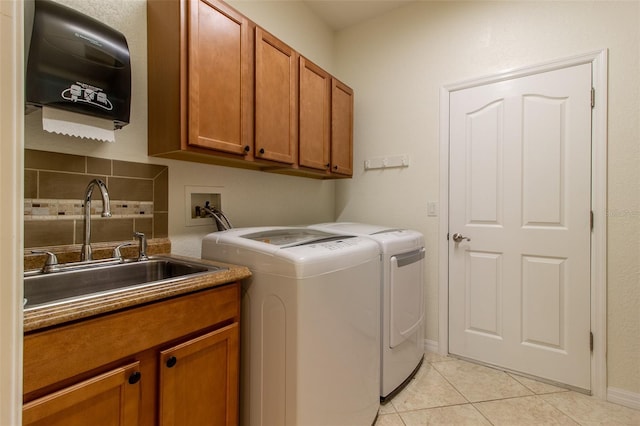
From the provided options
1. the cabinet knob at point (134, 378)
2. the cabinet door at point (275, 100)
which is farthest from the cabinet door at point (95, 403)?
the cabinet door at point (275, 100)

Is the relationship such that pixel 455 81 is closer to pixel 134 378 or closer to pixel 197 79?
pixel 197 79

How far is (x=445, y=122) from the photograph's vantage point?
231cm

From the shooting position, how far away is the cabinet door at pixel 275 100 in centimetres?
169

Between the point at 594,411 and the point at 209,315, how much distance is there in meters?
2.14

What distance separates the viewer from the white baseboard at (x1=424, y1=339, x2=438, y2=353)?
2.36m

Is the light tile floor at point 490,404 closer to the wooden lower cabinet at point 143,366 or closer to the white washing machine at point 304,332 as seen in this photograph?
the white washing machine at point 304,332

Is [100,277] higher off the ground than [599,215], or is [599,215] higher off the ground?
[599,215]

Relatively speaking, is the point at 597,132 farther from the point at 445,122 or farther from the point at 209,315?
the point at 209,315

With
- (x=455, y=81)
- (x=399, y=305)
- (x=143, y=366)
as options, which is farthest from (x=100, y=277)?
(x=455, y=81)

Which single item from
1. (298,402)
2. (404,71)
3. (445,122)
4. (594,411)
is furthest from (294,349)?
(404,71)

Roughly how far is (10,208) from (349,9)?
289 centimetres

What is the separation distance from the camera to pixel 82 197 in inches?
51.2

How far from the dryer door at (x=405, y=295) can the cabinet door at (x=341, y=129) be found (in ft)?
2.98

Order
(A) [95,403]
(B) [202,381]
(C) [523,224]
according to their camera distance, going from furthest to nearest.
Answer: (C) [523,224] < (B) [202,381] < (A) [95,403]
